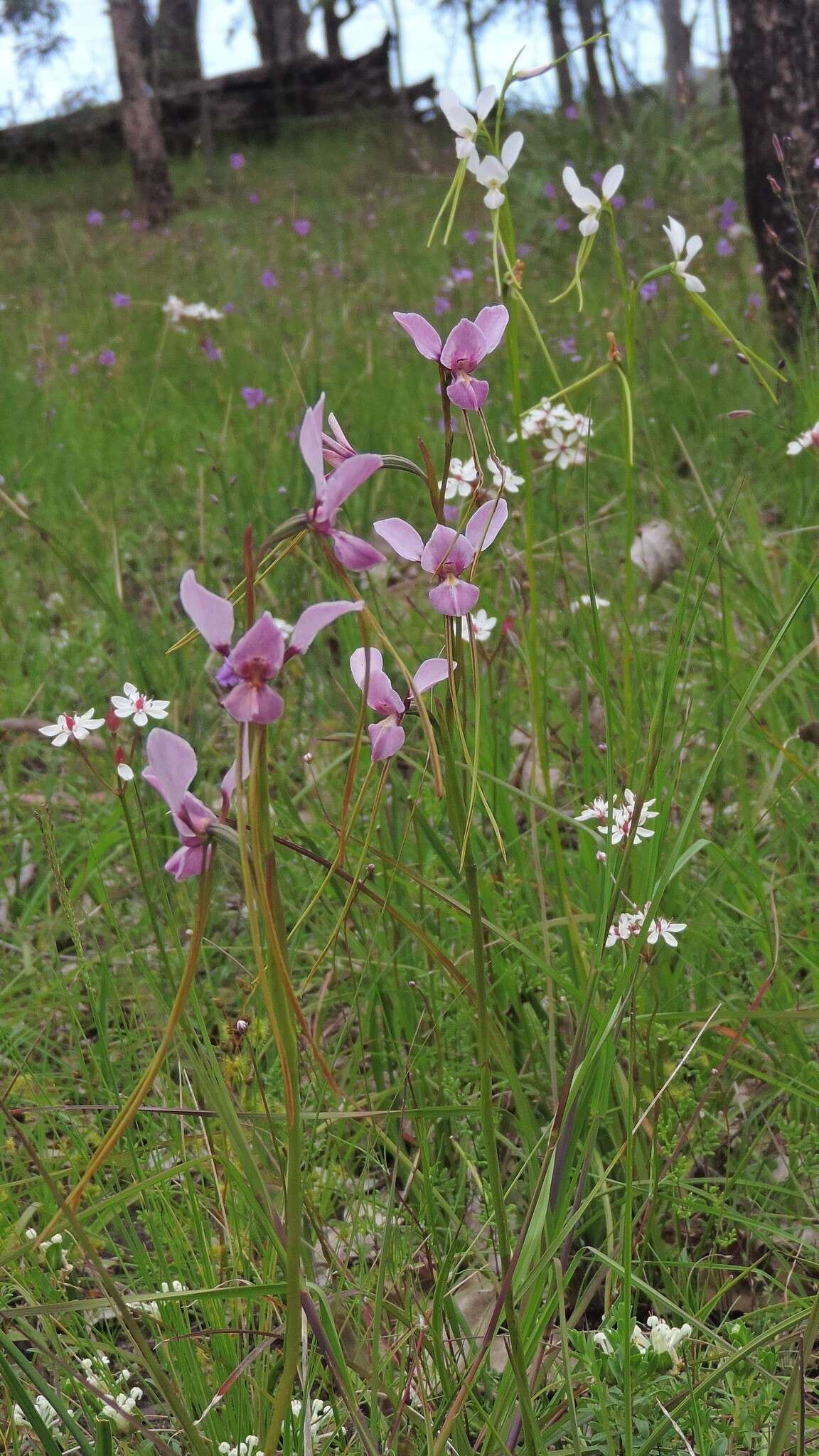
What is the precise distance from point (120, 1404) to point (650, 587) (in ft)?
7.20

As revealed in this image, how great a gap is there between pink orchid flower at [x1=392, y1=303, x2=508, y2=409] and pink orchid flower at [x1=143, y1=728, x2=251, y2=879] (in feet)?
1.08

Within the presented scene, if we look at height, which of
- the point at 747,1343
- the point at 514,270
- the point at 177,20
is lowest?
the point at 747,1343

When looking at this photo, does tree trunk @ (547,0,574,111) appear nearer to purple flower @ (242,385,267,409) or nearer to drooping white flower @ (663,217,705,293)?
purple flower @ (242,385,267,409)

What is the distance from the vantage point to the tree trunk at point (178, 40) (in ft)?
82.4

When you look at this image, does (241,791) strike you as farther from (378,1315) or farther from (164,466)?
(164,466)

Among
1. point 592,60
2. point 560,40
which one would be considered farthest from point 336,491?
point 560,40

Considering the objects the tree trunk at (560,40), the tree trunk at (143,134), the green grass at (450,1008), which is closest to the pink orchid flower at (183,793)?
the green grass at (450,1008)

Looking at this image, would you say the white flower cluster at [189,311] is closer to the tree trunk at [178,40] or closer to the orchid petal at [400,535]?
the orchid petal at [400,535]

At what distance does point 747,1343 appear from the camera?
1.01 meters

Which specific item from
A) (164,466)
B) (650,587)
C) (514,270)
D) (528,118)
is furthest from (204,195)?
(514,270)

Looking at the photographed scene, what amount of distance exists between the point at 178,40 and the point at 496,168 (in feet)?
98.5

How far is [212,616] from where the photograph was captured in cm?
63

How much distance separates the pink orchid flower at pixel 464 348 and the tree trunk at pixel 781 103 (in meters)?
2.99

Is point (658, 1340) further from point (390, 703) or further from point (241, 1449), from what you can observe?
point (390, 703)
